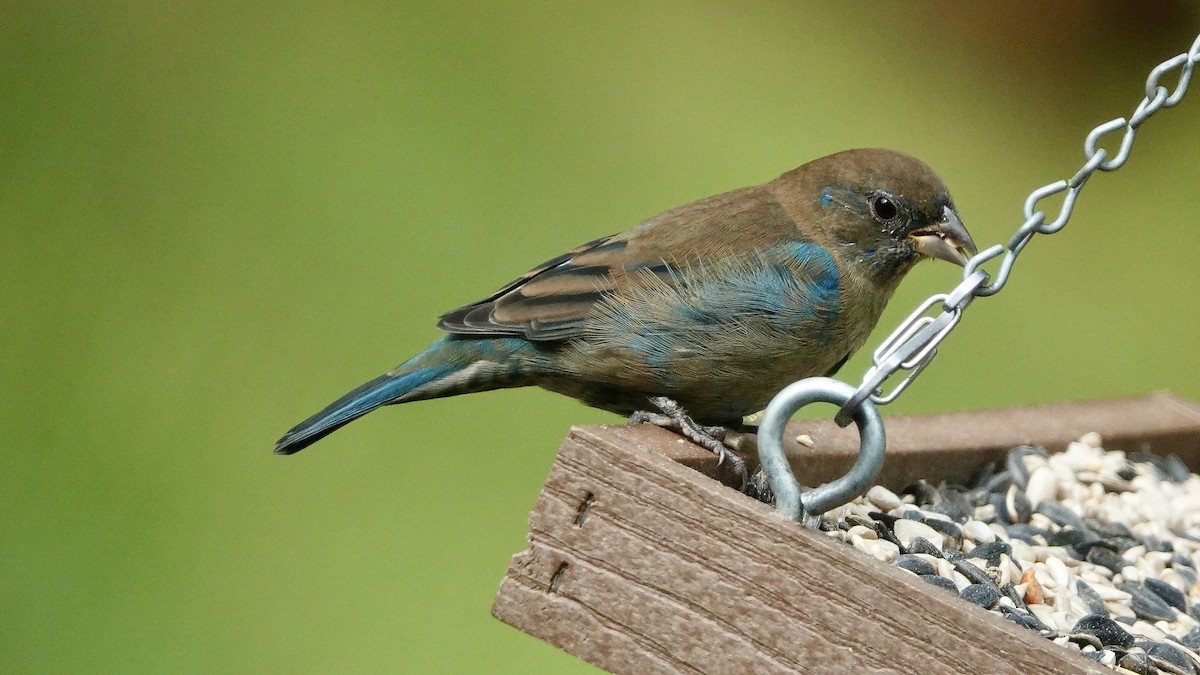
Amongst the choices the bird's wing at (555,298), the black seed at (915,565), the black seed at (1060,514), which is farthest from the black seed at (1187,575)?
the bird's wing at (555,298)

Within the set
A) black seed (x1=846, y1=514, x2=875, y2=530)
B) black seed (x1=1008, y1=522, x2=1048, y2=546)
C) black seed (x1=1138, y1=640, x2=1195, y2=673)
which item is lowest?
black seed (x1=1138, y1=640, x2=1195, y2=673)

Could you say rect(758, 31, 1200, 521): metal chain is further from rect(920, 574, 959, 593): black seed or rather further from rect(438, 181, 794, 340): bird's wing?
rect(438, 181, 794, 340): bird's wing

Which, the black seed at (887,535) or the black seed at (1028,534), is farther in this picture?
A: the black seed at (1028,534)

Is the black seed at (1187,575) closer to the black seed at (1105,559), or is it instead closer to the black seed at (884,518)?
the black seed at (1105,559)

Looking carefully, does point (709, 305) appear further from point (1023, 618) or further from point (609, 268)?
point (1023, 618)

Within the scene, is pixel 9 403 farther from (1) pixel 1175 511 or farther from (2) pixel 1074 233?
(2) pixel 1074 233

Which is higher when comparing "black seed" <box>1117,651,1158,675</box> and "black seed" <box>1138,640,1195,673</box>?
"black seed" <box>1138,640,1195,673</box>

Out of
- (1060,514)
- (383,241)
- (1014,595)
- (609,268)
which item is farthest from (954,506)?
(383,241)

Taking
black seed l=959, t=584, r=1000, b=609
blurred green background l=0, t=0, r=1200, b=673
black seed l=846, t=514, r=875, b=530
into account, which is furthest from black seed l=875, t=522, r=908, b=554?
blurred green background l=0, t=0, r=1200, b=673
